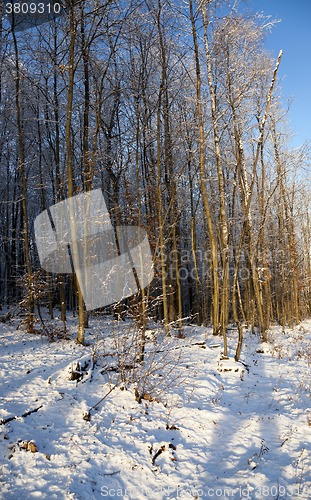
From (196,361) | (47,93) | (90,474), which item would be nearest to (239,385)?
(196,361)

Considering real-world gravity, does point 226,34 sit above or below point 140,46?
below

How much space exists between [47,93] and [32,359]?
35.1 ft

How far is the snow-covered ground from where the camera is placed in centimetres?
247

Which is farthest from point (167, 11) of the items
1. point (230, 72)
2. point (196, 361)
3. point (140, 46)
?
point (196, 361)

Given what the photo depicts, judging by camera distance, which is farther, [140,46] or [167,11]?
[140,46]

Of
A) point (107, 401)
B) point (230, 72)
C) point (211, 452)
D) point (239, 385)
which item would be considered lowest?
point (239, 385)

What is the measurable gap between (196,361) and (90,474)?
3743mm

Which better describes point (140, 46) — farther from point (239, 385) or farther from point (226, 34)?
point (239, 385)

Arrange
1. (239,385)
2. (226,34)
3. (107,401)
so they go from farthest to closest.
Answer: (226,34)
(239,385)
(107,401)

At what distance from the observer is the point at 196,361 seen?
19.3ft

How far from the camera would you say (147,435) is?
3211 mm

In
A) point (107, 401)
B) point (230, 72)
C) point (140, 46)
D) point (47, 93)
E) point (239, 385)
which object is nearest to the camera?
point (107, 401)

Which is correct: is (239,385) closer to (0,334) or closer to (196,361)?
(196,361)

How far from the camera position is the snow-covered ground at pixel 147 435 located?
8.10 feet
